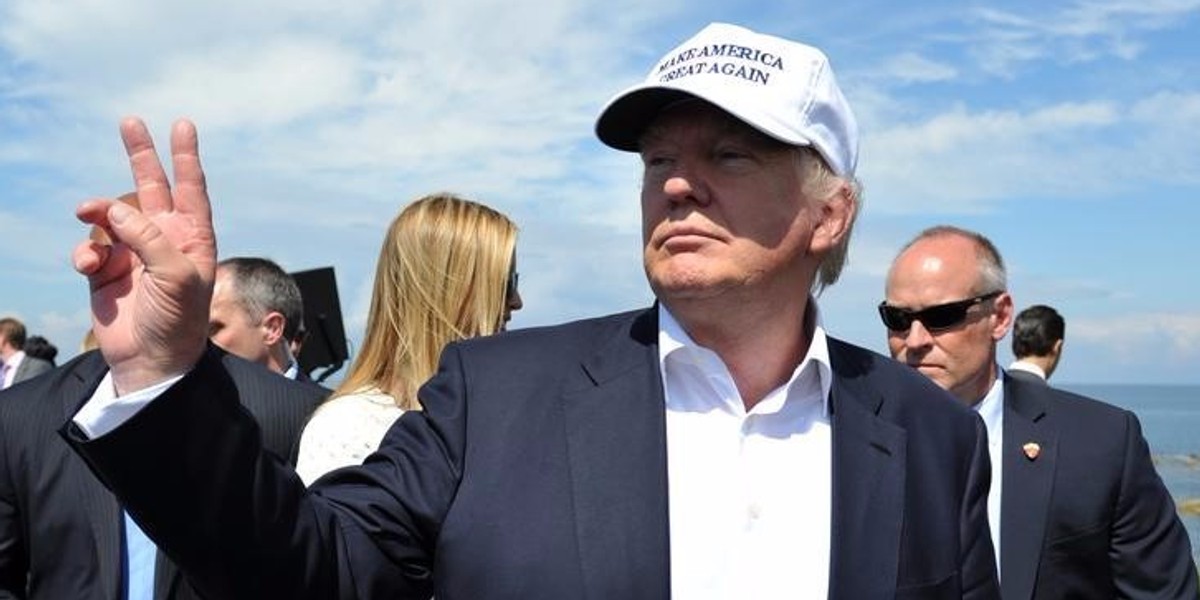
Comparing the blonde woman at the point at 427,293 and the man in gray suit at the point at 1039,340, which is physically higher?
the blonde woman at the point at 427,293

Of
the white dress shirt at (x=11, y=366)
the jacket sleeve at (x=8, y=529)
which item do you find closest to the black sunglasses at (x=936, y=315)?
the jacket sleeve at (x=8, y=529)

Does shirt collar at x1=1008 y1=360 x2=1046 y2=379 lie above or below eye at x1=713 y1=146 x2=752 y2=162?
below

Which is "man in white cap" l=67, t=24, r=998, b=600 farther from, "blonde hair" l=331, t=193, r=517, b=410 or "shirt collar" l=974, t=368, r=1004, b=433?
"shirt collar" l=974, t=368, r=1004, b=433

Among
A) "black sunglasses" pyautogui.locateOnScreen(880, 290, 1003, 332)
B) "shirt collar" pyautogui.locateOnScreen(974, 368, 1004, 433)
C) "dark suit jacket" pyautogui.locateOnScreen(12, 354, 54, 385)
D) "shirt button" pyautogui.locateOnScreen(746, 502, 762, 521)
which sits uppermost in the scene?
"black sunglasses" pyautogui.locateOnScreen(880, 290, 1003, 332)

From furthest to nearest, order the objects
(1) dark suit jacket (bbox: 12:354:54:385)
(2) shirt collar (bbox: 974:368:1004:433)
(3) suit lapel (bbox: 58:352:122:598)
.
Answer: (1) dark suit jacket (bbox: 12:354:54:385)
(2) shirt collar (bbox: 974:368:1004:433)
(3) suit lapel (bbox: 58:352:122:598)

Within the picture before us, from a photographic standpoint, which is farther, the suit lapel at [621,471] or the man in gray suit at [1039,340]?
the man in gray suit at [1039,340]

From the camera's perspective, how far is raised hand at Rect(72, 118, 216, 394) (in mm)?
1896

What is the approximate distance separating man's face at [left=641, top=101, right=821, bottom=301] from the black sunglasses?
249 centimetres

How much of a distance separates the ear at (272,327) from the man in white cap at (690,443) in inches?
152

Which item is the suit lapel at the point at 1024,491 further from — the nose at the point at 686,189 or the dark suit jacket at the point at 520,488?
the nose at the point at 686,189

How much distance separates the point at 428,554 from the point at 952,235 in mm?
3370

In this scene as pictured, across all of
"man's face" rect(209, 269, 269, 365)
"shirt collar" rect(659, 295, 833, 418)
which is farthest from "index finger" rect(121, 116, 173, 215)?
"man's face" rect(209, 269, 269, 365)

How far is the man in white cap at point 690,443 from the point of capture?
2.37 meters

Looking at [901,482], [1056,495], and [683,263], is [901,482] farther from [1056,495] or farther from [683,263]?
[1056,495]
